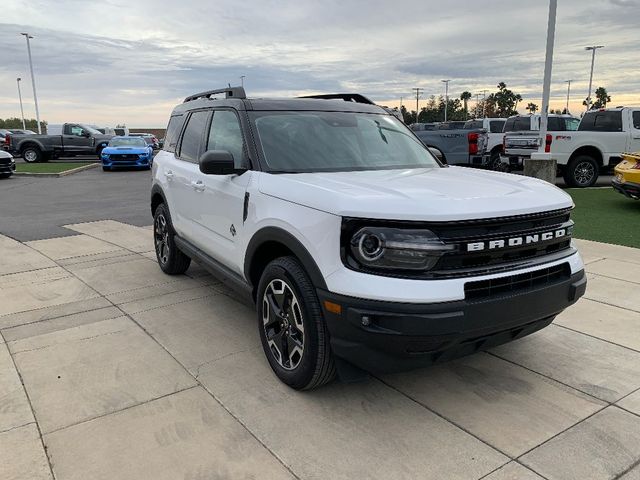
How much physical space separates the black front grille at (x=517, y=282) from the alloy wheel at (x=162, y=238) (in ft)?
12.8

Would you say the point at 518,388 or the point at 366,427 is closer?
the point at 366,427

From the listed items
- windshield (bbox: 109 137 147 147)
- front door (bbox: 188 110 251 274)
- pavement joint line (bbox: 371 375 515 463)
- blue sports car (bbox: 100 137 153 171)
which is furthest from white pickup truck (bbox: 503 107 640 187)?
windshield (bbox: 109 137 147 147)

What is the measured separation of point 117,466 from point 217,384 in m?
0.90

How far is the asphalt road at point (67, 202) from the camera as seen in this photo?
950 cm

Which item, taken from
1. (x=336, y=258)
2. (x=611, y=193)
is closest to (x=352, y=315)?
(x=336, y=258)

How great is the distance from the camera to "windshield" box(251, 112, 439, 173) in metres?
3.71

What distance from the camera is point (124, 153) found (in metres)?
21.7

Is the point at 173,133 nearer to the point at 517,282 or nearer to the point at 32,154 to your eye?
the point at 517,282

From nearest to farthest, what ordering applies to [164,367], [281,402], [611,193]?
[281,402]
[164,367]
[611,193]

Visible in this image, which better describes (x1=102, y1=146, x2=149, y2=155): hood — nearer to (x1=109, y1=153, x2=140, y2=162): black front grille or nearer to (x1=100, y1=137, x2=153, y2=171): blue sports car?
(x1=100, y1=137, x2=153, y2=171): blue sports car

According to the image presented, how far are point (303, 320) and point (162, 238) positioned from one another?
11.4 feet

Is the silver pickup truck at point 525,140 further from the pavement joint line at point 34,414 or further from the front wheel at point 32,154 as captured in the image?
the front wheel at point 32,154

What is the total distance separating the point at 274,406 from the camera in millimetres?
3143

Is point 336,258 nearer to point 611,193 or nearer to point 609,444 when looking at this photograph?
point 609,444
